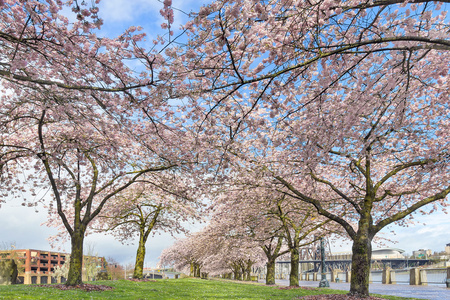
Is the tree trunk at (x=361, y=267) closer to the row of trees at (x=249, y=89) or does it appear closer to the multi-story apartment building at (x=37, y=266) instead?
the row of trees at (x=249, y=89)

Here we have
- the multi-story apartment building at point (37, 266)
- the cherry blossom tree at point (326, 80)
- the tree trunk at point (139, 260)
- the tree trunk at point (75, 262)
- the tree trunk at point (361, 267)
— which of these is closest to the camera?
the cherry blossom tree at point (326, 80)

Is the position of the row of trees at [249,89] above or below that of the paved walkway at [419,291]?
above

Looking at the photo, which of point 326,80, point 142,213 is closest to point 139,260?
point 142,213

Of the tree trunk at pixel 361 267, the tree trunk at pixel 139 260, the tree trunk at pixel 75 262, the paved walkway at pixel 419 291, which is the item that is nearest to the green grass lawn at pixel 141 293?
the tree trunk at pixel 75 262

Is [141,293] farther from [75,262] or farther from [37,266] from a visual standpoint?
[37,266]

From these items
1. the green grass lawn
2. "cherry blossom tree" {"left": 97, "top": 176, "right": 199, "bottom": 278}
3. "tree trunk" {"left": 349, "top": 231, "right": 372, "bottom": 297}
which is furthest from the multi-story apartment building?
"tree trunk" {"left": 349, "top": 231, "right": 372, "bottom": 297}

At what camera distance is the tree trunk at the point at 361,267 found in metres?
12.4

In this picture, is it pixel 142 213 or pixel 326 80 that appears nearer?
pixel 326 80

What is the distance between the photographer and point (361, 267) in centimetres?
1252

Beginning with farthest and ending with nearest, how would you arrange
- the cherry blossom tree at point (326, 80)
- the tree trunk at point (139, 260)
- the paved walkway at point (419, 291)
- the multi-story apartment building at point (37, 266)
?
the multi-story apartment building at point (37, 266) < the tree trunk at point (139, 260) < the paved walkway at point (419, 291) < the cherry blossom tree at point (326, 80)

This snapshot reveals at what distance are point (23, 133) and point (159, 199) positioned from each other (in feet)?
43.2

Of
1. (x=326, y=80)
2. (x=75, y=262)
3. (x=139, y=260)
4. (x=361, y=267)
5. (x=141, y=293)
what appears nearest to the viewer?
(x=326, y=80)

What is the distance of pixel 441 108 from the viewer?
496 inches

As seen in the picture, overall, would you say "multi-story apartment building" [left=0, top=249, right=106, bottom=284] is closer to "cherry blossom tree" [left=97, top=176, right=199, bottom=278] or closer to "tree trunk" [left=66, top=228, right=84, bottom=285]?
"cherry blossom tree" [left=97, top=176, right=199, bottom=278]
